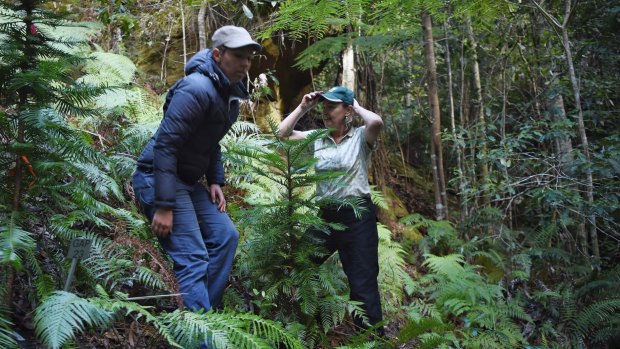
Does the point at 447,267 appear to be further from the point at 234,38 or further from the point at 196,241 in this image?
the point at 234,38

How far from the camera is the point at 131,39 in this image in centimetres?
860

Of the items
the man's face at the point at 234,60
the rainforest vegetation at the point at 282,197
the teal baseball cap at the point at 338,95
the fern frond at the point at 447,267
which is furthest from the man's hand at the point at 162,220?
the fern frond at the point at 447,267

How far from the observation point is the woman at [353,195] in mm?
3586

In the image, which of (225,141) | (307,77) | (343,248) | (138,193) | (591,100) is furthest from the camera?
(307,77)

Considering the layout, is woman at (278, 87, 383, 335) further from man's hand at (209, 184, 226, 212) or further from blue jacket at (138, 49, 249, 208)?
blue jacket at (138, 49, 249, 208)

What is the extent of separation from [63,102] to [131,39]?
6720 mm

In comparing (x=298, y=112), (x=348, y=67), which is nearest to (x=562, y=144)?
(x=348, y=67)

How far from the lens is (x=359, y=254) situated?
3.59m

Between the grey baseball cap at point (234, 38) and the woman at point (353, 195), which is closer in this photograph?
the grey baseball cap at point (234, 38)

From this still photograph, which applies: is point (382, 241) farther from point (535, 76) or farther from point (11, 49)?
point (535, 76)

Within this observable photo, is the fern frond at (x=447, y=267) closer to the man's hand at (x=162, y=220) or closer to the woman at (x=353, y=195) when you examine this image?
the woman at (x=353, y=195)

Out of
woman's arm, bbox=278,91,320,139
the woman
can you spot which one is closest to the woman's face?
the woman

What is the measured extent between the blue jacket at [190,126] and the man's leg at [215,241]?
181 mm

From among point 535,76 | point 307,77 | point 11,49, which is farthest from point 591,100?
point 11,49
